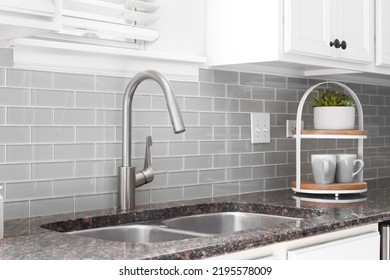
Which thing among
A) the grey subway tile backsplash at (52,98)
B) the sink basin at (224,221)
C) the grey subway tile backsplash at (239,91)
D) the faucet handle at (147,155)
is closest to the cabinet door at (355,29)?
the grey subway tile backsplash at (239,91)

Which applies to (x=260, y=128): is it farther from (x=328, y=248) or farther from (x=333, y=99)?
(x=328, y=248)

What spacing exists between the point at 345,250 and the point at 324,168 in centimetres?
61

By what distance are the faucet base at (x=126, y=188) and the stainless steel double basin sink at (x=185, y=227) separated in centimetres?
8

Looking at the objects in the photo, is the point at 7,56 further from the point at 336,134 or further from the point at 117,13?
the point at 336,134

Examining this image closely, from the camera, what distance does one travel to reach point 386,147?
3.65 meters

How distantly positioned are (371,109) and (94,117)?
1872 mm

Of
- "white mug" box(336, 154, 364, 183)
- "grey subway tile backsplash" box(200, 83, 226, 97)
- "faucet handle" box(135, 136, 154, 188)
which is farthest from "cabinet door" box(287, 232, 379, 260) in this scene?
"grey subway tile backsplash" box(200, 83, 226, 97)

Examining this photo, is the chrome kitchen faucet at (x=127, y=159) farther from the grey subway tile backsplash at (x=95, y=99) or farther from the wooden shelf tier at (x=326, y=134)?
the wooden shelf tier at (x=326, y=134)

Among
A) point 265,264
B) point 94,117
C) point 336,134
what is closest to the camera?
point 265,264

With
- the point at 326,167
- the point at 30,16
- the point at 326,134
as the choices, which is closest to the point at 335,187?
the point at 326,167

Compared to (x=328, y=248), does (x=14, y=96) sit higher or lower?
higher

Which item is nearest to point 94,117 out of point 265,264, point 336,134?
point 265,264

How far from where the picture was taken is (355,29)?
106 inches

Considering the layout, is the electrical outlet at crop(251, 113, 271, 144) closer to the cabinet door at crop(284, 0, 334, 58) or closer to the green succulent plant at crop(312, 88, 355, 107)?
the green succulent plant at crop(312, 88, 355, 107)
